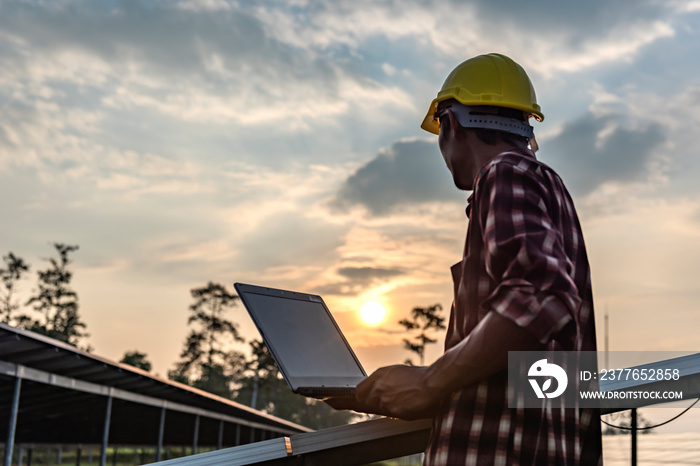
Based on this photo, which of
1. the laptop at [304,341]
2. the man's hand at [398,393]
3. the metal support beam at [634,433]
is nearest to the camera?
the man's hand at [398,393]

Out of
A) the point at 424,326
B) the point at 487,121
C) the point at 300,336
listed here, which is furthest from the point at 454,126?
the point at 424,326

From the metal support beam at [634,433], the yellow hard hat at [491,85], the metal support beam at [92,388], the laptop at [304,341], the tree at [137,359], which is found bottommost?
the metal support beam at [634,433]

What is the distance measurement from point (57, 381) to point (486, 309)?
1324 centimetres

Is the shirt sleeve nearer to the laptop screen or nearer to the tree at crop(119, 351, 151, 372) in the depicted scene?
the laptop screen

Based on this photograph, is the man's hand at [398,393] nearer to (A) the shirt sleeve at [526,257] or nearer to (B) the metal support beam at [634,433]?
(A) the shirt sleeve at [526,257]

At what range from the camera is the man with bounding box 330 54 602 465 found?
4.56 feet

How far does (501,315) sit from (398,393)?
0.34 meters

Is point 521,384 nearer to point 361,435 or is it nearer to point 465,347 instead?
point 465,347

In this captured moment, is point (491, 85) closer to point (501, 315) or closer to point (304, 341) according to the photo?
point (501, 315)

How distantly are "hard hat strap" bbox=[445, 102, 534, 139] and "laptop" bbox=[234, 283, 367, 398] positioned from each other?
774 mm

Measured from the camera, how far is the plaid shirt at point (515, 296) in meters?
1.38

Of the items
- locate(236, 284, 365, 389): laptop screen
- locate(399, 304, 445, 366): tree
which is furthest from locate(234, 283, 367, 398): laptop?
locate(399, 304, 445, 366): tree

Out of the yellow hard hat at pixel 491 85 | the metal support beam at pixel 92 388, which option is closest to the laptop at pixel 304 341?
the yellow hard hat at pixel 491 85

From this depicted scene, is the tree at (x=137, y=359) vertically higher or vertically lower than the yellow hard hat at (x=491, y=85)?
higher
